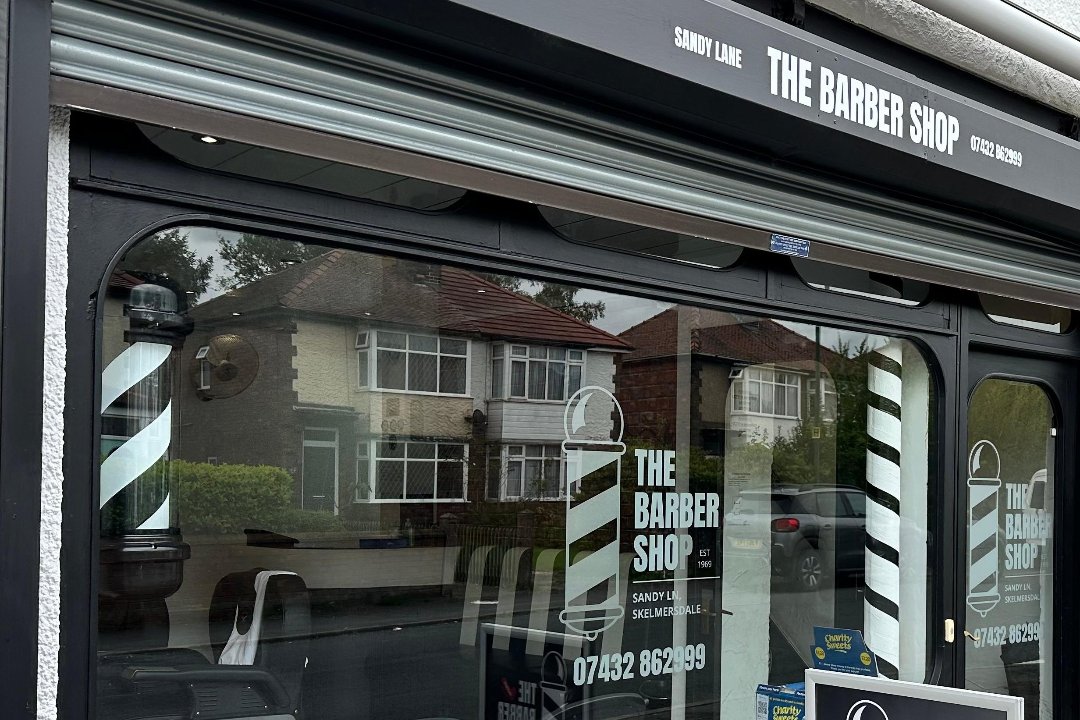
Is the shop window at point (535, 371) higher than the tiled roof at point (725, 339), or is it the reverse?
the tiled roof at point (725, 339)

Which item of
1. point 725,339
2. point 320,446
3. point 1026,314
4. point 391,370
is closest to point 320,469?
point 320,446

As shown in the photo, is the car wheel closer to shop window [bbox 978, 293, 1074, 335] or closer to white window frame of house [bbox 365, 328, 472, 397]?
shop window [bbox 978, 293, 1074, 335]

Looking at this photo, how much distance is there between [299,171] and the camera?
8.68ft

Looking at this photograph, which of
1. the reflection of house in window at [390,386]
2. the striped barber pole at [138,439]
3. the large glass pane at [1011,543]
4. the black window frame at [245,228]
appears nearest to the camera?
the black window frame at [245,228]

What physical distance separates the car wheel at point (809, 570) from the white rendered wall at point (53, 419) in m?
2.96

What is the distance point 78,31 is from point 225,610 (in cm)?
136

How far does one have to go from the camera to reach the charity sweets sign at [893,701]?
2.76 metres

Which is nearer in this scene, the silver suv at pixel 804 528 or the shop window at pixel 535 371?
the shop window at pixel 535 371

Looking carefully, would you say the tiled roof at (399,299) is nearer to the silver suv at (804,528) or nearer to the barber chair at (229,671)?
the barber chair at (229,671)

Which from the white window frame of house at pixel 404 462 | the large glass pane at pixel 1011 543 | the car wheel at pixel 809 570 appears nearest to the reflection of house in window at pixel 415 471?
the white window frame of house at pixel 404 462

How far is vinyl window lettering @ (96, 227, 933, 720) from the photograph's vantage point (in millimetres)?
2531

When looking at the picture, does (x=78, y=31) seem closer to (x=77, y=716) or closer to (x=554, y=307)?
(x=77, y=716)

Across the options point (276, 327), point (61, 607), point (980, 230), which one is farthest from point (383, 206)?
point (980, 230)

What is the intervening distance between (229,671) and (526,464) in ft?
3.62
